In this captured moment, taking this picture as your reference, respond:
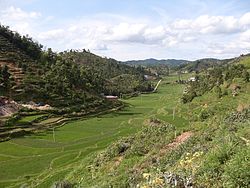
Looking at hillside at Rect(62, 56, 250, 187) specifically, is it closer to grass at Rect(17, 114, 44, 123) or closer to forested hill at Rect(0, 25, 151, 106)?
grass at Rect(17, 114, 44, 123)

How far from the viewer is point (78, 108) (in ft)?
255

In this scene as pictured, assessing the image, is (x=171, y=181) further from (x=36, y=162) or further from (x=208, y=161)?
(x=36, y=162)

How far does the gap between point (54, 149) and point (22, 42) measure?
68096 mm

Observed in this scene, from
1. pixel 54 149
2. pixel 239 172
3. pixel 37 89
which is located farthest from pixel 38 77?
pixel 239 172

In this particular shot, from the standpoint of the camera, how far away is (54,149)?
50.4m

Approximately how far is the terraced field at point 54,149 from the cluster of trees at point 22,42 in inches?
1645

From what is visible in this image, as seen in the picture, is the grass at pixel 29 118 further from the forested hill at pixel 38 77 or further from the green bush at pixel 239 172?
the green bush at pixel 239 172

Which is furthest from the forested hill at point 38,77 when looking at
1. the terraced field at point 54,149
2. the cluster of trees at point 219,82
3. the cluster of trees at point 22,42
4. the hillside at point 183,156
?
the hillside at point 183,156

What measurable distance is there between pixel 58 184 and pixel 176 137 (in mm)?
8733

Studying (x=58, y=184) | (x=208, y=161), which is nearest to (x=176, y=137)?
(x=58, y=184)

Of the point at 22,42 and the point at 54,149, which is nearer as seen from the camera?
the point at 54,149

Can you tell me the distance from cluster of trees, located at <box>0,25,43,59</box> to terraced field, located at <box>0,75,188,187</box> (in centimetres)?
4177

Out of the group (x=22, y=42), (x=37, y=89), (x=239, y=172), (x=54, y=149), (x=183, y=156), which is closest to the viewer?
(x=239, y=172)

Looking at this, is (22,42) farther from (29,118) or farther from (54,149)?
(54,149)
